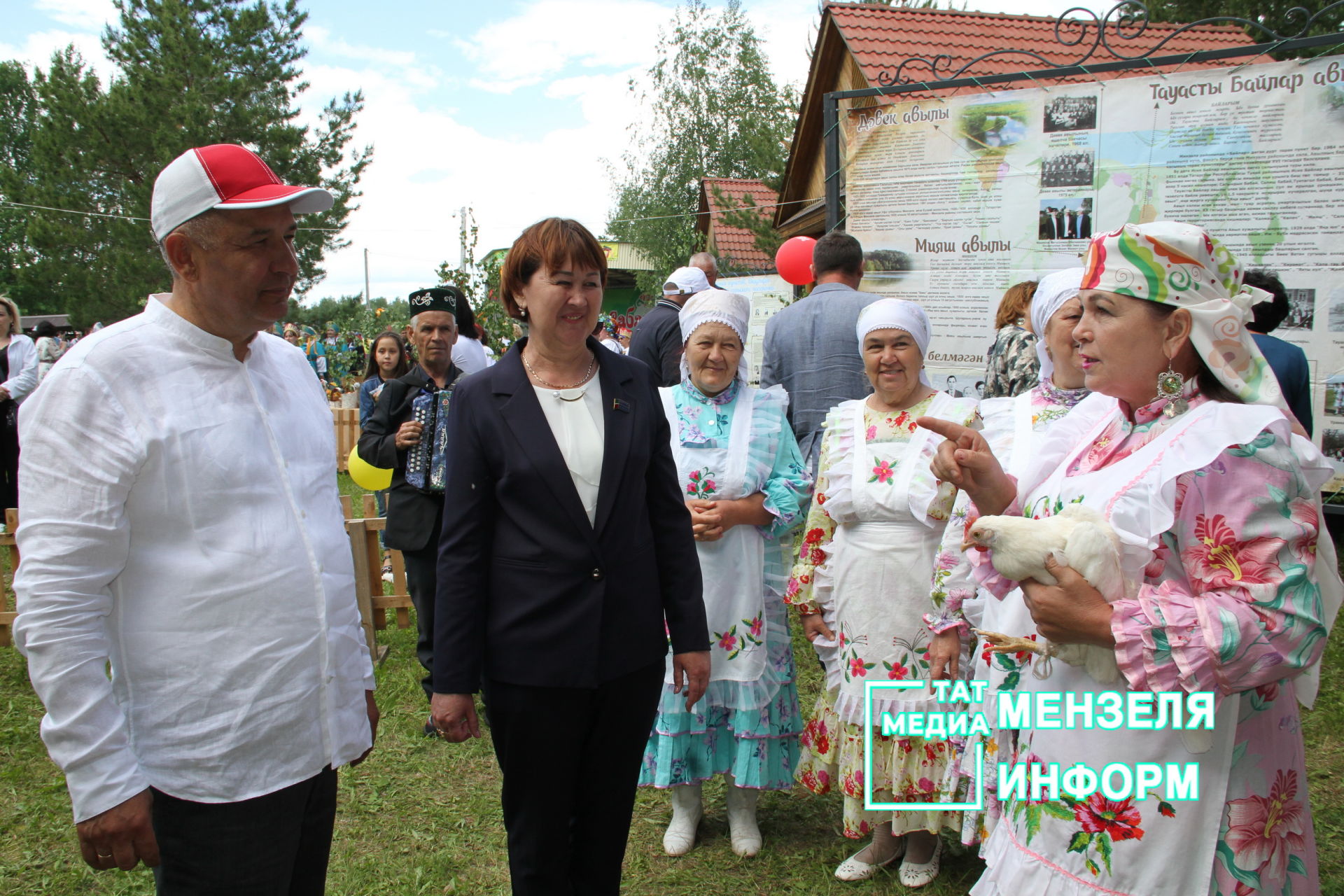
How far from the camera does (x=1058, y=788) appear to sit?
5.79 ft

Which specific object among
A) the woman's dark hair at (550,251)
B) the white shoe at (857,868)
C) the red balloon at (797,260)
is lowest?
the white shoe at (857,868)

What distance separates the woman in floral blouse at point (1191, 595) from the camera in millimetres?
1509

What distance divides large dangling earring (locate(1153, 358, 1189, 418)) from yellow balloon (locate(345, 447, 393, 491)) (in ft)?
12.1

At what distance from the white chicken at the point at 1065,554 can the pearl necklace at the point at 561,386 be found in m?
1.13

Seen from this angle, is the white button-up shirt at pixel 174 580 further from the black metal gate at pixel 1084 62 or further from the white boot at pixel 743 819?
the black metal gate at pixel 1084 62

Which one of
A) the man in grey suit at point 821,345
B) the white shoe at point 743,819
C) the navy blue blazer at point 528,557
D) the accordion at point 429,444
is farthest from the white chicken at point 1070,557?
the accordion at point 429,444

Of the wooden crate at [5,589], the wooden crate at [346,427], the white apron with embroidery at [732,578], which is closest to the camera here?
the white apron with embroidery at [732,578]

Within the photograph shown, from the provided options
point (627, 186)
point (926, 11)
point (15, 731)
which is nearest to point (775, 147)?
point (926, 11)

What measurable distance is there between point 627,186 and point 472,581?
31.2 meters

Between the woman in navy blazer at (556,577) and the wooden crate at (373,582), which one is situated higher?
the woman in navy blazer at (556,577)

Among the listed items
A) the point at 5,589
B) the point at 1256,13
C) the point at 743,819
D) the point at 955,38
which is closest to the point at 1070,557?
the point at 743,819

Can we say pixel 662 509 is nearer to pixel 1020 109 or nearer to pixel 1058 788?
pixel 1058 788

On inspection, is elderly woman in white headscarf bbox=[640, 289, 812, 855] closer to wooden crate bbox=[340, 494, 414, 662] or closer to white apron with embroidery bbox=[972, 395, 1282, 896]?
white apron with embroidery bbox=[972, 395, 1282, 896]

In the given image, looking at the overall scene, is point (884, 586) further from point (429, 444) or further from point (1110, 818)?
point (429, 444)
